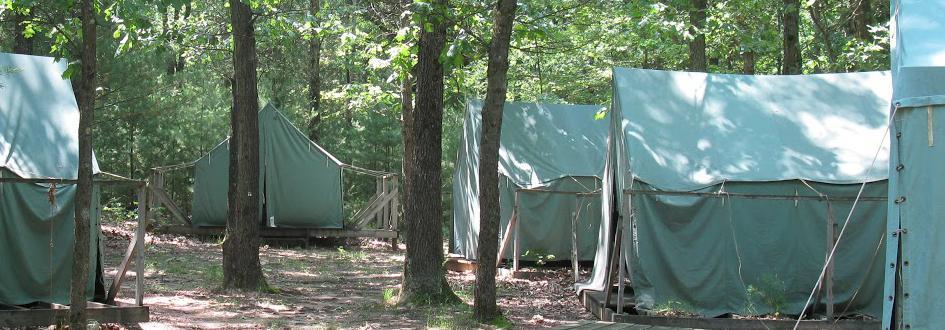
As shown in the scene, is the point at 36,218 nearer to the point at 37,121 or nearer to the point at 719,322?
the point at 37,121

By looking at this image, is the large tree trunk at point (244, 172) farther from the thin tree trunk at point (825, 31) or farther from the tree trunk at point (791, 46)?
the thin tree trunk at point (825, 31)

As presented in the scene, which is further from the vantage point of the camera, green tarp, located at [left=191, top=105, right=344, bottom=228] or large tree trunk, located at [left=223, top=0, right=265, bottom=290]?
green tarp, located at [left=191, top=105, right=344, bottom=228]

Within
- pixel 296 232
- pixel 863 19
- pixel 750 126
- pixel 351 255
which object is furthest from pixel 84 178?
pixel 863 19

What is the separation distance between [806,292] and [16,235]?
7448 mm

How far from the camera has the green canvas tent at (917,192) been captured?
5.54 m

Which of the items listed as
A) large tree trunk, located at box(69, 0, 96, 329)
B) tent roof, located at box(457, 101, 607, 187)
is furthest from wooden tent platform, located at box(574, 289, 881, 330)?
tent roof, located at box(457, 101, 607, 187)

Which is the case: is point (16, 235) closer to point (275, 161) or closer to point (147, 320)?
point (147, 320)

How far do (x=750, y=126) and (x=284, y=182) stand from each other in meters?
10.8

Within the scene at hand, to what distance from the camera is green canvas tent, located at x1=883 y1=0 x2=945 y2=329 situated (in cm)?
554

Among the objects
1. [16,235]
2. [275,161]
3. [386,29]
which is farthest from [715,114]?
[275,161]

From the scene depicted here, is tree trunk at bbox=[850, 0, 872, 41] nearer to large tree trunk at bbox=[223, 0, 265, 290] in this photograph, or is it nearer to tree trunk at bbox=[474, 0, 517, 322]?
tree trunk at bbox=[474, 0, 517, 322]

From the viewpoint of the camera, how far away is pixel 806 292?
9258mm

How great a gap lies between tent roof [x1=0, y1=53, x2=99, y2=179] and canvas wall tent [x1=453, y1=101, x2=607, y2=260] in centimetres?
613

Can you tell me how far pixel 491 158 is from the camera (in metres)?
8.30
